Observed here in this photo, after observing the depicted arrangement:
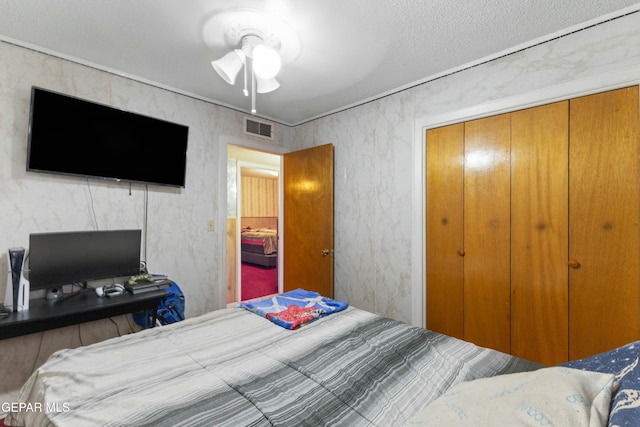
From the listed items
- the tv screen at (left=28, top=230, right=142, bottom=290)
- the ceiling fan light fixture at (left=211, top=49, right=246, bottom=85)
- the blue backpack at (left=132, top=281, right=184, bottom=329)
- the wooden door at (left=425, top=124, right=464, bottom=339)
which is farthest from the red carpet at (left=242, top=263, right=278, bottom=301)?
the ceiling fan light fixture at (left=211, top=49, right=246, bottom=85)

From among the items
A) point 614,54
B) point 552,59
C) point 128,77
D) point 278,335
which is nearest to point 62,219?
point 128,77

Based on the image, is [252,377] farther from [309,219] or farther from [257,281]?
[257,281]

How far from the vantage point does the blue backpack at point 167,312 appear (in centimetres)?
240

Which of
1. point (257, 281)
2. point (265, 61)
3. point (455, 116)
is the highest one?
point (265, 61)

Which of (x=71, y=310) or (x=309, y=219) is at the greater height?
(x=309, y=219)

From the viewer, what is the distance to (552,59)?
6.51 feet

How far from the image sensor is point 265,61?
1.86 metres

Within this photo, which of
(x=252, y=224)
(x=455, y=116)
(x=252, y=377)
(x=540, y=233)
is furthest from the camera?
(x=252, y=224)

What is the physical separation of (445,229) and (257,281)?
4.17 m

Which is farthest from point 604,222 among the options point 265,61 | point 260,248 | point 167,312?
point 260,248

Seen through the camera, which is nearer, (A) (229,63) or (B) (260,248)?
(A) (229,63)

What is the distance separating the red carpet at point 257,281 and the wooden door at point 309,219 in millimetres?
1299

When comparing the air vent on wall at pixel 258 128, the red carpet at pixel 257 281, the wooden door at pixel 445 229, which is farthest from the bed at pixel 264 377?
the red carpet at pixel 257 281

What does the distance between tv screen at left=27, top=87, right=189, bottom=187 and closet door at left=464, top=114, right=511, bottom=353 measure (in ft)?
8.52
